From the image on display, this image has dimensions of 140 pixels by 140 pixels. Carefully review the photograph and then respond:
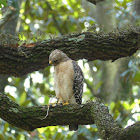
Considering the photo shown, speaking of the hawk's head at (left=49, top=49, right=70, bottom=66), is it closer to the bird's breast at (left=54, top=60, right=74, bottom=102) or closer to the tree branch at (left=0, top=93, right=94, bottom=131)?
the bird's breast at (left=54, top=60, right=74, bottom=102)

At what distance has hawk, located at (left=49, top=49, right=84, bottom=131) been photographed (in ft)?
14.9

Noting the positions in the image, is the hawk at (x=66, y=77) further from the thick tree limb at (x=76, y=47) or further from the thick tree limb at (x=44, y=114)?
the thick tree limb at (x=44, y=114)

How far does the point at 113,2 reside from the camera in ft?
23.9

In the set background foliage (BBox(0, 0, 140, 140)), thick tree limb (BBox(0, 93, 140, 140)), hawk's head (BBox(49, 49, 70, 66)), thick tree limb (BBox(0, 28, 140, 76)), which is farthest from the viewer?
background foliage (BBox(0, 0, 140, 140))

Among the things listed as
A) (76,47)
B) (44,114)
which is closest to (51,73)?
(76,47)

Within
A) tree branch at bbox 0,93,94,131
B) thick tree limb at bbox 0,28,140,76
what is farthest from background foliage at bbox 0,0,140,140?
tree branch at bbox 0,93,94,131

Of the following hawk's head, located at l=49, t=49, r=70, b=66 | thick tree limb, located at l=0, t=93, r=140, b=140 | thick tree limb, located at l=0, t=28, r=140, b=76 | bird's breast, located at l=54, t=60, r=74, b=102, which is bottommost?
thick tree limb, located at l=0, t=93, r=140, b=140

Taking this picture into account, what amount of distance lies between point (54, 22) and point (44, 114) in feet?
17.9

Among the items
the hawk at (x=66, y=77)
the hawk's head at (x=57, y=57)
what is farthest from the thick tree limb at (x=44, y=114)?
the hawk's head at (x=57, y=57)

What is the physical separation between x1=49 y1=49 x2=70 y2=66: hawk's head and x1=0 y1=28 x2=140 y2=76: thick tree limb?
27 cm

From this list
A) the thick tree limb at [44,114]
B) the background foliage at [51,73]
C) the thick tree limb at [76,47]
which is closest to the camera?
the thick tree limb at [44,114]

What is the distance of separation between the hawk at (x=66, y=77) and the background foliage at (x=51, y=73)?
32 centimetres

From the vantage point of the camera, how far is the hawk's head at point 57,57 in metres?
4.47

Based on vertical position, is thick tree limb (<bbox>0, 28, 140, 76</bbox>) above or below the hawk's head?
above
